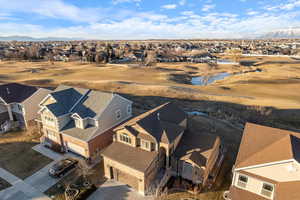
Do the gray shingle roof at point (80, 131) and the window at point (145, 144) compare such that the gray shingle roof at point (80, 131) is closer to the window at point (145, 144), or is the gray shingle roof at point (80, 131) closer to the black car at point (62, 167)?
the black car at point (62, 167)

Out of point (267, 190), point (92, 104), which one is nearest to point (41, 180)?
point (92, 104)

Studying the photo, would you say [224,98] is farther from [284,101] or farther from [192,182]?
[192,182]

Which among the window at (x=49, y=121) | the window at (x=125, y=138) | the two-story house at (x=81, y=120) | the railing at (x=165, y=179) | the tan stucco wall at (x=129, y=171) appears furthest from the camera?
the window at (x=49, y=121)

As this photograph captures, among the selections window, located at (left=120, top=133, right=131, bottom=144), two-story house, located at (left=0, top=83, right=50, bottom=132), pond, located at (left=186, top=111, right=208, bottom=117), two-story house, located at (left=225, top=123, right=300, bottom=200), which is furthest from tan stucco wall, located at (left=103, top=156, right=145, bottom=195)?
pond, located at (left=186, top=111, right=208, bottom=117)

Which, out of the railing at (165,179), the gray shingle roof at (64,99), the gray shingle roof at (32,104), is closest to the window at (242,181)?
the railing at (165,179)

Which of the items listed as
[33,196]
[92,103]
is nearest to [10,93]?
[92,103]

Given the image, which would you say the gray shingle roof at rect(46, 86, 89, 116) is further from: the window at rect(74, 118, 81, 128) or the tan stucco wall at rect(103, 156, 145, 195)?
the tan stucco wall at rect(103, 156, 145, 195)
